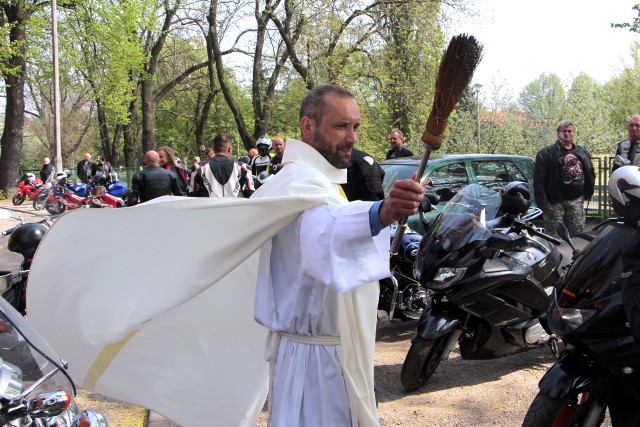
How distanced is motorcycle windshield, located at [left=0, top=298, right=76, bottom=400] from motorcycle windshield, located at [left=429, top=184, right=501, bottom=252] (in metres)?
2.92

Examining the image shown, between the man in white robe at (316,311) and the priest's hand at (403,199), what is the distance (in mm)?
285

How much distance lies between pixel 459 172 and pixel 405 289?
9.03 feet

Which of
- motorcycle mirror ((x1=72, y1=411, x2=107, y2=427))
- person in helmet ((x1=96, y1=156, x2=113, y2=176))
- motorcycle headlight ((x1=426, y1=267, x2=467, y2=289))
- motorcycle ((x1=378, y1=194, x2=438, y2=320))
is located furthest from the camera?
person in helmet ((x1=96, y1=156, x2=113, y2=176))

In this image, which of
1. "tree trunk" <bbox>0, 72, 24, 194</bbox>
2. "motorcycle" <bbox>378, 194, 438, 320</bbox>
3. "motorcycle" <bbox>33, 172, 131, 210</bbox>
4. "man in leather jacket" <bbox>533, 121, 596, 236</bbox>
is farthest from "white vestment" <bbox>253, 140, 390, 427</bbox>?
"tree trunk" <bbox>0, 72, 24, 194</bbox>

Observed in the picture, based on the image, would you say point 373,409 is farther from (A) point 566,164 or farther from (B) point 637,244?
(A) point 566,164

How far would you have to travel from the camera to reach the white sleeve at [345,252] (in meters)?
1.95

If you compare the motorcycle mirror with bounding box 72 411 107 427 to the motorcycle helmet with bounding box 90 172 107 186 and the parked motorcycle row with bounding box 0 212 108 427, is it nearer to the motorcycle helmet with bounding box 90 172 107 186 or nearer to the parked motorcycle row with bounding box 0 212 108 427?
the parked motorcycle row with bounding box 0 212 108 427

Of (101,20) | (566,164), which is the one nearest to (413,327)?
(566,164)

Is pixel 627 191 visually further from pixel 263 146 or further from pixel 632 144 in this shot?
pixel 263 146

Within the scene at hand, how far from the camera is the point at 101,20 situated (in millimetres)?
27969

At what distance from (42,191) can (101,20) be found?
10.3 meters

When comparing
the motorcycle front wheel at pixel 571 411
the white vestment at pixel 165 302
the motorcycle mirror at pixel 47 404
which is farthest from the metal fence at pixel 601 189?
the motorcycle mirror at pixel 47 404

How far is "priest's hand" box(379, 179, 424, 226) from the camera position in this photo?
190 cm

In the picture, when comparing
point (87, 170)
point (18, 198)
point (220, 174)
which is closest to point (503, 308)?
point (220, 174)
